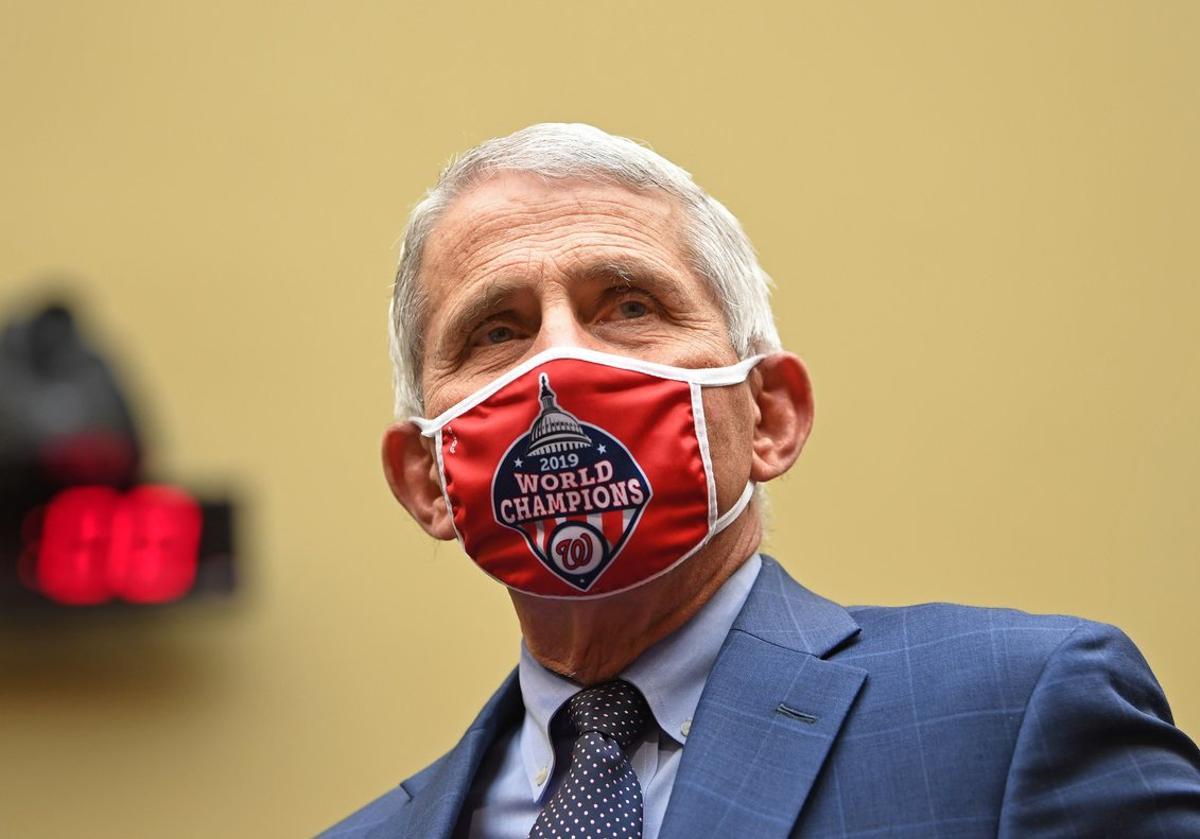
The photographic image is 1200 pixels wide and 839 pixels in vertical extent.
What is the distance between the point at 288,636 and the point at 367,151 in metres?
1.21

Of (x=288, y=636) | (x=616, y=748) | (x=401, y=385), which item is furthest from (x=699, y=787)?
(x=288, y=636)

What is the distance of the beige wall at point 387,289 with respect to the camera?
11.9 ft

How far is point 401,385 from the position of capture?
A: 220 centimetres

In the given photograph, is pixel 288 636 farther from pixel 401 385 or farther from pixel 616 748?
pixel 616 748

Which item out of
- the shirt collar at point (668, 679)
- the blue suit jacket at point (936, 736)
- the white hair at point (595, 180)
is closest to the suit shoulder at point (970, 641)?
the blue suit jacket at point (936, 736)

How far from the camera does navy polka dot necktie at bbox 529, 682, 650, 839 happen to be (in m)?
1.74

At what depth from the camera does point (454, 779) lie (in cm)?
200

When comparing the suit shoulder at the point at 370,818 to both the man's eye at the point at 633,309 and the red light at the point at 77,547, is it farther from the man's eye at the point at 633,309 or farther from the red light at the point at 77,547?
the red light at the point at 77,547

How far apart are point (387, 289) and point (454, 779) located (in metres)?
2.11

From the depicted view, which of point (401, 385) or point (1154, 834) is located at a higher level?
point (401, 385)

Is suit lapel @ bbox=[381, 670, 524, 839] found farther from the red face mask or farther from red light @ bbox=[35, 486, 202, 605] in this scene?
red light @ bbox=[35, 486, 202, 605]

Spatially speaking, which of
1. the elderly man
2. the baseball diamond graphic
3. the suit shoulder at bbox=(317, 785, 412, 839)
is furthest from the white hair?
the suit shoulder at bbox=(317, 785, 412, 839)

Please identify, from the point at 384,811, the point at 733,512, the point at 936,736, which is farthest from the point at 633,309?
the point at 384,811

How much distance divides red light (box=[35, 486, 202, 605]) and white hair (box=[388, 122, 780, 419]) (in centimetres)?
159
